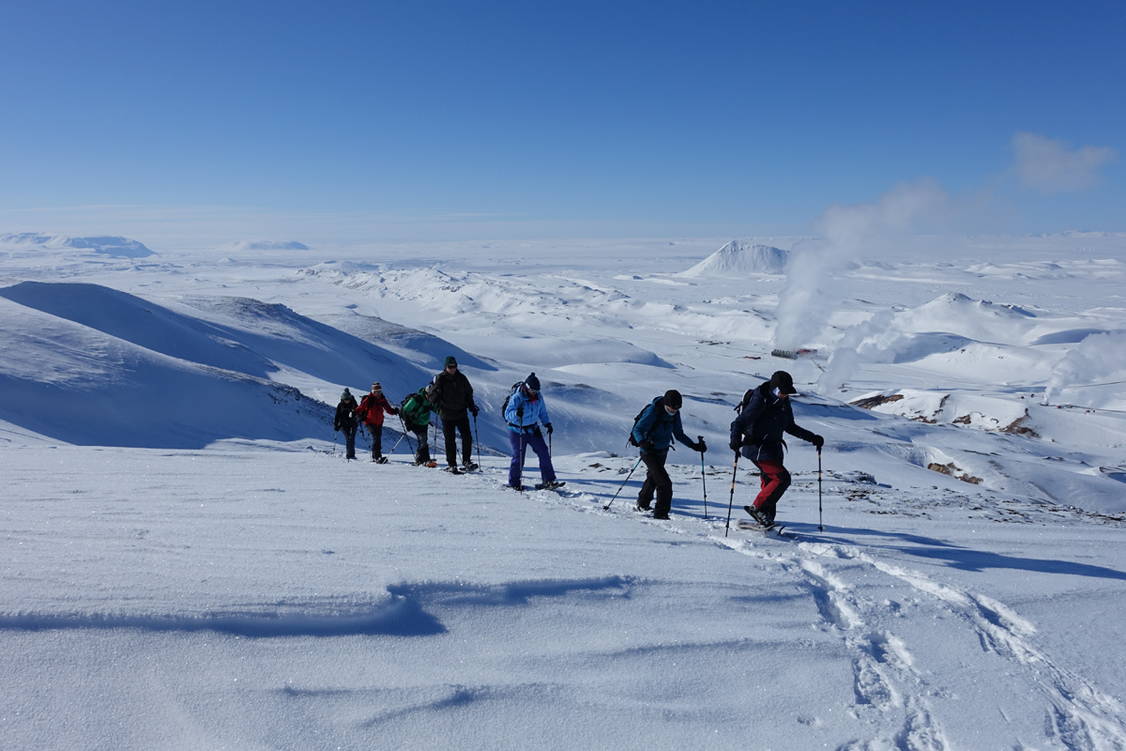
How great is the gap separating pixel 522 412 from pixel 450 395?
5.88ft

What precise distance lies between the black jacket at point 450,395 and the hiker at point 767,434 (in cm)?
505

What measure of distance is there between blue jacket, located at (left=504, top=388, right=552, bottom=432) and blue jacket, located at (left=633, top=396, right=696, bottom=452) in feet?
6.40

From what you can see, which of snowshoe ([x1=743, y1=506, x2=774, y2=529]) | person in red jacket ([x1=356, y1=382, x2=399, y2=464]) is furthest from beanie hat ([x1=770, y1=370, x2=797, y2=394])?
person in red jacket ([x1=356, y1=382, x2=399, y2=464])

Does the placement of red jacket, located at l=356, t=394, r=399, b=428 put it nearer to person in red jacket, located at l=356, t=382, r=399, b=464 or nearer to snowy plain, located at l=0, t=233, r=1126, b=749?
person in red jacket, located at l=356, t=382, r=399, b=464

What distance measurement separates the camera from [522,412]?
34.8 feet

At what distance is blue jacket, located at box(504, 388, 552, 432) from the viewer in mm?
10570

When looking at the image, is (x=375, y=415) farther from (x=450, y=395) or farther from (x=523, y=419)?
(x=523, y=419)

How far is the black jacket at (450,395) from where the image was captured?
1173 cm

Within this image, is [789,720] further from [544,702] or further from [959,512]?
[959,512]

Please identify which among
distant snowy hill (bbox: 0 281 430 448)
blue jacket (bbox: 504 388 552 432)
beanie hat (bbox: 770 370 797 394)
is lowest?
distant snowy hill (bbox: 0 281 430 448)

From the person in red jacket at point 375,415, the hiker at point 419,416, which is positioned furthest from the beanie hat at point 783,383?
the person in red jacket at point 375,415

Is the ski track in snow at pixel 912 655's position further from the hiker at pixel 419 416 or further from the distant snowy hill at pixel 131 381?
the distant snowy hill at pixel 131 381

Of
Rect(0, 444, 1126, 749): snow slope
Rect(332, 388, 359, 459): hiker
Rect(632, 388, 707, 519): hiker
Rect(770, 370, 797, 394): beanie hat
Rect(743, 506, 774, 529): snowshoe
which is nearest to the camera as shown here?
Rect(0, 444, 1126, 749): snow slope

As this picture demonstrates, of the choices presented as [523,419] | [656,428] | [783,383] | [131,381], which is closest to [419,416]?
[523,419]
